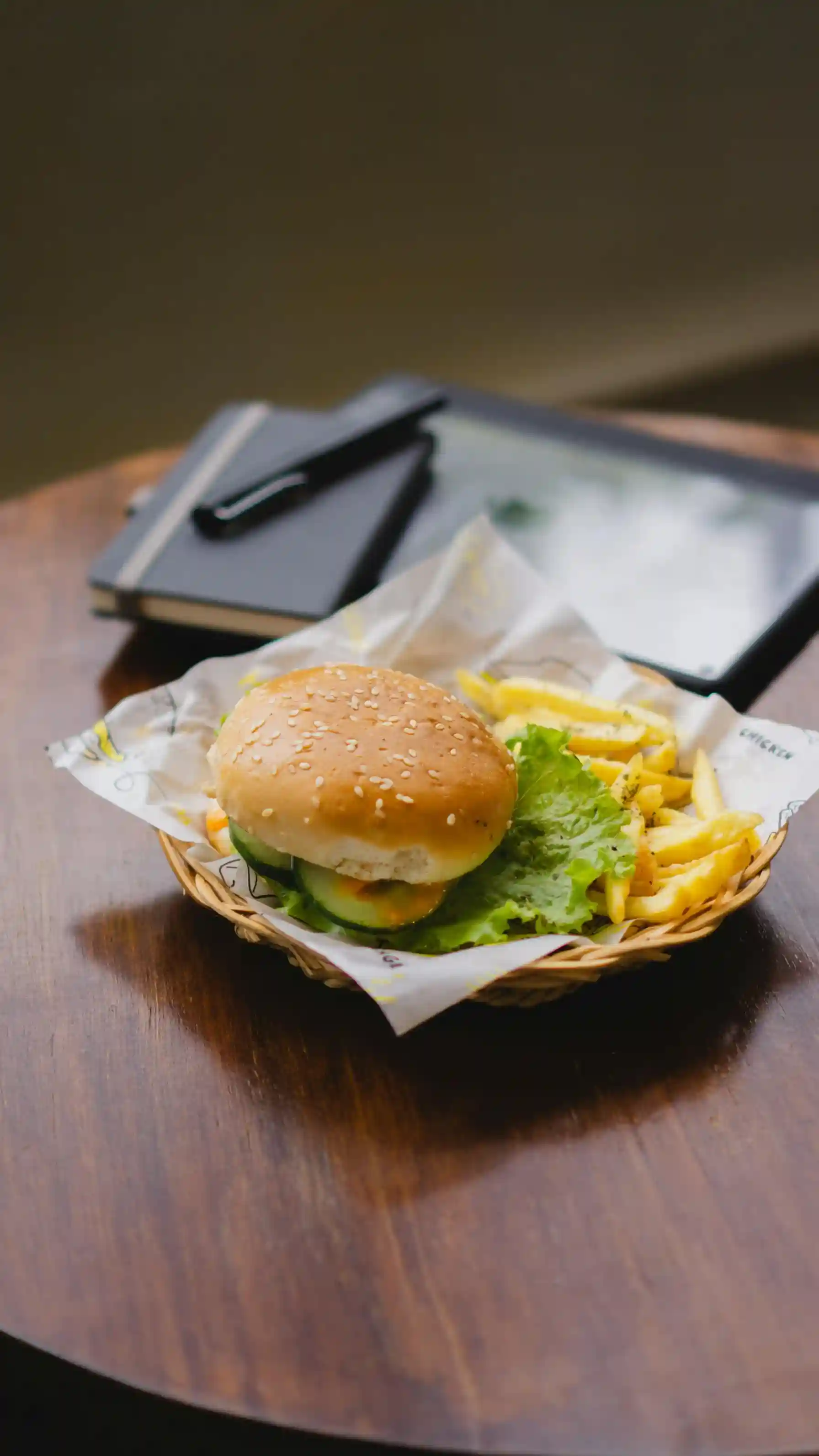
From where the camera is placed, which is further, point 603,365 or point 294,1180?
point 603,365

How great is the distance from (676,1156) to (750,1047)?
0.18 meters

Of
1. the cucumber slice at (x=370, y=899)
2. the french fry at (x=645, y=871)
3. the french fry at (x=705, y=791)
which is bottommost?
the cucumber slice at (x=370, y=899)

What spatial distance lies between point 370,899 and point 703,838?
1.31ft

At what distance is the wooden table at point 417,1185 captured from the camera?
107 centimetres

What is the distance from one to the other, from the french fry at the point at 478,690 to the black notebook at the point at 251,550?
299 mm

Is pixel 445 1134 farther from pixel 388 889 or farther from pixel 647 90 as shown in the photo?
pixel 647 90

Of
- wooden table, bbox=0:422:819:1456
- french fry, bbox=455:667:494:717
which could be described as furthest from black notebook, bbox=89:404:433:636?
wooden table, bbox=0:422:819:1456

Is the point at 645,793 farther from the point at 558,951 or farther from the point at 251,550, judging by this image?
the point at 251,550

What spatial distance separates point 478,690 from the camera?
1.83 metres

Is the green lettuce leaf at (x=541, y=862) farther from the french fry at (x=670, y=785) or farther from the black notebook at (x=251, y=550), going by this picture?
the black notebook at (x=251, y=550)

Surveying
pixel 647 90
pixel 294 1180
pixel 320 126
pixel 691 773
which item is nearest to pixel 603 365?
pixel 647 90

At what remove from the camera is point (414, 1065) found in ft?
4.47

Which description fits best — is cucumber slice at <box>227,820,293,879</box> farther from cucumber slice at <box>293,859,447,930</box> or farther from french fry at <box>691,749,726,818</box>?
french fry at <box>691,749,726,818</box>

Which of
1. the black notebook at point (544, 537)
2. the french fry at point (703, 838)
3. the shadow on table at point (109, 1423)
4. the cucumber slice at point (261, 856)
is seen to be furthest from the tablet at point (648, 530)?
the shadow on table at point (109, 1423)
